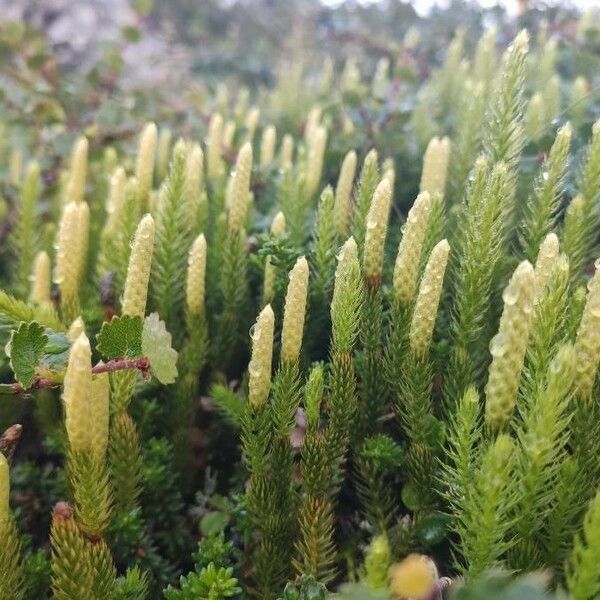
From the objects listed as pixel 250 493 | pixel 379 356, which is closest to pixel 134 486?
pixel 250 493

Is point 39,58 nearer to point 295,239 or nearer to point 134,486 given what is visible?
point 295,239

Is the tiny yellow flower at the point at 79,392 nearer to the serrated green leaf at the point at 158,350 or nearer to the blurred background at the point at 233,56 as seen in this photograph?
the serrated green leaf at the point at 158,350

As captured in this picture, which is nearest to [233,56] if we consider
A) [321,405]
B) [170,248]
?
[170,248]

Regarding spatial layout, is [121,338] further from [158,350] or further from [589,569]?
[589,569]

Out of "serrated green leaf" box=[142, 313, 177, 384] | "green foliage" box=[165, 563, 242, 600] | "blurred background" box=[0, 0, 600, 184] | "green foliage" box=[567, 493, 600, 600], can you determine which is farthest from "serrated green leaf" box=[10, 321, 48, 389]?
"blurred background" box=[0, 0, 600, 184]

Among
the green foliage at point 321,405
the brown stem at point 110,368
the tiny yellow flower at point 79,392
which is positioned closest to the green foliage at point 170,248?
the green foliage at point 321,405

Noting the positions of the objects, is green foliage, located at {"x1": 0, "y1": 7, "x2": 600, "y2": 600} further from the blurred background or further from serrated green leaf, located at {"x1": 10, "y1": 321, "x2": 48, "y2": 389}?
the blurred background
